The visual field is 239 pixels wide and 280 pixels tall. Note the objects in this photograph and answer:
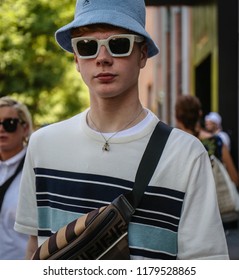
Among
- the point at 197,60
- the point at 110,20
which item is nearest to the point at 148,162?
the point at 110,20

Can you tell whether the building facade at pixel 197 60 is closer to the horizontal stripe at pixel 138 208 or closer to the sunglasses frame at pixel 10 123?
the sunglasses frame at pixel 10 123

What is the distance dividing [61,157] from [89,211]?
175 millimetres

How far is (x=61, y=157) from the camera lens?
7.51 ft

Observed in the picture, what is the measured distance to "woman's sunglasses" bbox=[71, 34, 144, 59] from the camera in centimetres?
222

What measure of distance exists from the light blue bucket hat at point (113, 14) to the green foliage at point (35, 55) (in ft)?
36.3

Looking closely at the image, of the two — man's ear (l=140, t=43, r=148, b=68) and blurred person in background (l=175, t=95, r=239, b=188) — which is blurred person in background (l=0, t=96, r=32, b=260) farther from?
blurred person in background (l=175, t=95, r=239, b=188)

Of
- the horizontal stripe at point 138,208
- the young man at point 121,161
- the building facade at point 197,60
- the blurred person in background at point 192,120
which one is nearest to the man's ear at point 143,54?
the young man at point 121,161

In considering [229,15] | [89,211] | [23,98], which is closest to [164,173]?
[89,211]

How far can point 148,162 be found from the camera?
2.19m

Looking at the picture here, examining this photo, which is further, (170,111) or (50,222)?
(170,111)

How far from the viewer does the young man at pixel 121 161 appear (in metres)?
2.19
